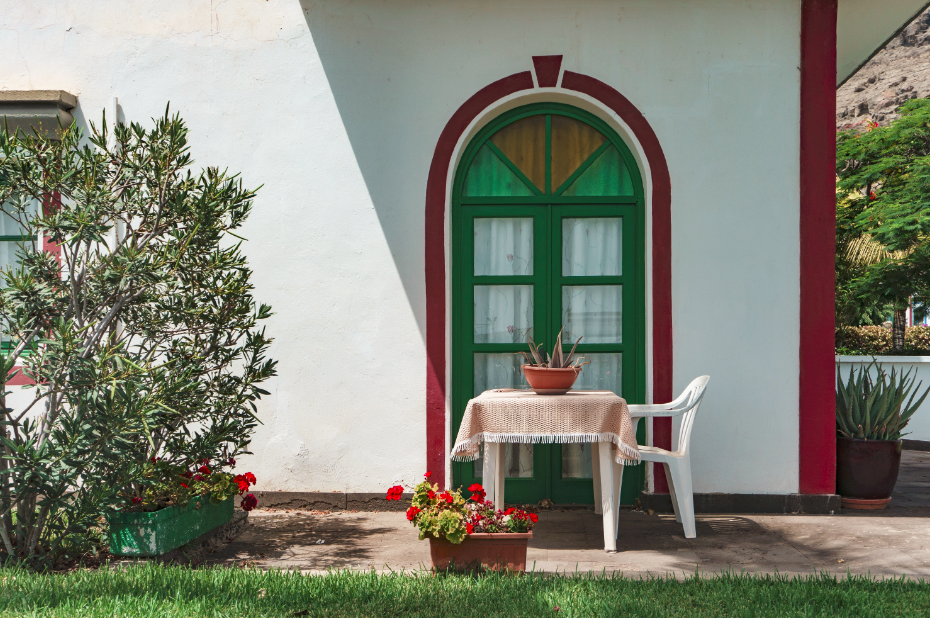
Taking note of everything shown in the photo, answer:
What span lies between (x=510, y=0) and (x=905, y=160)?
428 inches

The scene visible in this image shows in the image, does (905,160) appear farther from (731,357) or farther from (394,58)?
(394,58)

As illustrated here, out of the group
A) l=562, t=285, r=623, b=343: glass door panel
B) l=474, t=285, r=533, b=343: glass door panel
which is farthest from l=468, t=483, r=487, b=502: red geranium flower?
l=562, t=285, r=623, b=343: glass door panel

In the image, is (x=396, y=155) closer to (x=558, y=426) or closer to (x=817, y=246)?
(x=558, y=426)

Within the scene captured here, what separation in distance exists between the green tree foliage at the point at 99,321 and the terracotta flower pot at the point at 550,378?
5.55ft

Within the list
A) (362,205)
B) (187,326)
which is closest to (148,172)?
(187,326)

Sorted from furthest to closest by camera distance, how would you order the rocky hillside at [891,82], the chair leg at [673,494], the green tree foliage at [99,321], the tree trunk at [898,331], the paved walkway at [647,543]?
the rocky hillside at [891,82] → the tree trunk at [898,331] → the chair leg at [673,494] → the paved walkway at [647,543] → the green tree foliage at [99,321]

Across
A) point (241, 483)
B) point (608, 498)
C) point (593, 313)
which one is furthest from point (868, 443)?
point (241, 483)

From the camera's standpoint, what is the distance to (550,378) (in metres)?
4.47

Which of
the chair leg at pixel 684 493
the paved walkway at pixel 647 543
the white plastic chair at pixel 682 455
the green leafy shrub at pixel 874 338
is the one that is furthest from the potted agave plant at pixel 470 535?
the green leafy shrub at pixel 874 338

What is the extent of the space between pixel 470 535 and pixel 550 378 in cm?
122

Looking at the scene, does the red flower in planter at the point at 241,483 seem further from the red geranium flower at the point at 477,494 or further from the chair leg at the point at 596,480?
the chair leg at the point at 596,480

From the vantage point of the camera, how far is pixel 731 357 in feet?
17.0

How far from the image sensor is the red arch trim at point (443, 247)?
5219 mm

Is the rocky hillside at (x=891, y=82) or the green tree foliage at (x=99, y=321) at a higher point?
the rocky hillside at (x=891, y=82)
